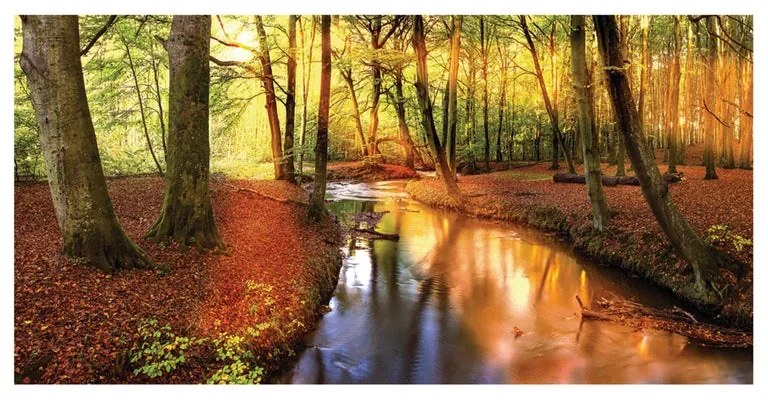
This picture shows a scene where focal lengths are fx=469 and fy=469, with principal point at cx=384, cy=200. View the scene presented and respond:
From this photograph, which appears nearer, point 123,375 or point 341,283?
point 123,375

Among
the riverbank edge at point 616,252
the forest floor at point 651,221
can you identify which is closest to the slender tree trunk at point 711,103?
the forest floor at point 651,221

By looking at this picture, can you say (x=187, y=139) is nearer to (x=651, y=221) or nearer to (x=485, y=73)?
(x=651, y=221)

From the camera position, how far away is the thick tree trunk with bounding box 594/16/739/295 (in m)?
4.92

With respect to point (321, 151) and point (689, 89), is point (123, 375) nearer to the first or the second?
point (321, 151)

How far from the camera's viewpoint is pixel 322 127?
23.9ft

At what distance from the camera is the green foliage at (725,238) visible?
4.86m

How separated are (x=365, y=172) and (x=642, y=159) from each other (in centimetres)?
1162

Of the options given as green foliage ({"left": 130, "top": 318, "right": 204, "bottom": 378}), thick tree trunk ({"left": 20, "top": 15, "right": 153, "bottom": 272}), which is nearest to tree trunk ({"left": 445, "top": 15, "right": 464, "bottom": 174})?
thick tree trunk ({"left": 20, "top": 15, "right": 153, "bottom": 272})

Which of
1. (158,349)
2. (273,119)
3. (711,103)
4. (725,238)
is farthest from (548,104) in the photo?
(158,349)

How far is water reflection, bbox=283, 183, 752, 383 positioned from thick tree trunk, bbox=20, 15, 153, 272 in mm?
1922

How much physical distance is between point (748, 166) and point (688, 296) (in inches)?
75.9
